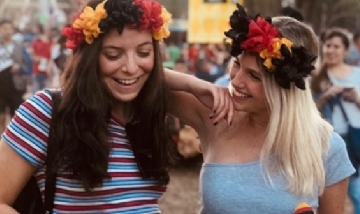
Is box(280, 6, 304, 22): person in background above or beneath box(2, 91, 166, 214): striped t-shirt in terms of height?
above

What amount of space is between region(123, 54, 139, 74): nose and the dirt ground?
4224 mm

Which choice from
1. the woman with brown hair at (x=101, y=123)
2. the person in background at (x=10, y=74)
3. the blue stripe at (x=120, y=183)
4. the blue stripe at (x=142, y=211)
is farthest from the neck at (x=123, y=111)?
the person in background at (x=10, y=74)

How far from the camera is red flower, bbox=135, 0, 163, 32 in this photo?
112 inches

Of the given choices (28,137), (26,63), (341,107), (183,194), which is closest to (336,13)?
(26,63)

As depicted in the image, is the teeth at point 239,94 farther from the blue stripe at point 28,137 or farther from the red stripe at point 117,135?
the blue stripe at point 28,137

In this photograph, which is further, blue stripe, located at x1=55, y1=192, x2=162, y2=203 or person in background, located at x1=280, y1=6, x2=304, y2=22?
person in background, located at x1=280, y1=6, x2=304, y2=22

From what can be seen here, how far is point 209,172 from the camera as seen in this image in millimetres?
2928

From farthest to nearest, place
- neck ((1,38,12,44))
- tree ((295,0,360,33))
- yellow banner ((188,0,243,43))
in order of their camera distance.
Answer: tree ((295,0,360,33))
yellow banner ((188,0,243,43))
neck ((1,38,12,44))

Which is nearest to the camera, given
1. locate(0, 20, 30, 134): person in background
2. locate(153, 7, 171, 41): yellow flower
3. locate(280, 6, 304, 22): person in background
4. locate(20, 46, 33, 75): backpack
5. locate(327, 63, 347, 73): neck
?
locate(153, 7, 171, 41): yellow flower

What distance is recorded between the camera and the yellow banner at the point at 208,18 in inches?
478

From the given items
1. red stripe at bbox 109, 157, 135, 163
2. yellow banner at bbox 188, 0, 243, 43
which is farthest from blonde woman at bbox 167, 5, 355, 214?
yellow banner at bbox 188, 0, 243, 43

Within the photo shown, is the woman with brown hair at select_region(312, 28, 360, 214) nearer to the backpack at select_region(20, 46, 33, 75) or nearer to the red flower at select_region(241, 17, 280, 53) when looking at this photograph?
the red flower at select_region(241, 17, 280, 53)

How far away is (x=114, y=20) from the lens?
2.80m

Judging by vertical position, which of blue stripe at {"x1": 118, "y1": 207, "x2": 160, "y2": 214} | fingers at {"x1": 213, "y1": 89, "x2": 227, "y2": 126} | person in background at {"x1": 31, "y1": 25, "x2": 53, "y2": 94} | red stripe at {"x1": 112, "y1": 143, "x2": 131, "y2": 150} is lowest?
person in background at {"x1": 31, "y1": 25, "x2": 53, "y2": 94}
